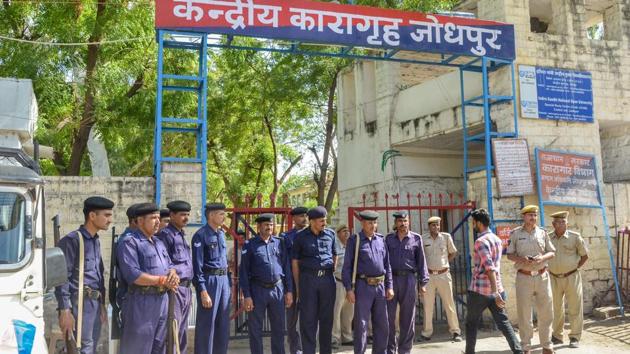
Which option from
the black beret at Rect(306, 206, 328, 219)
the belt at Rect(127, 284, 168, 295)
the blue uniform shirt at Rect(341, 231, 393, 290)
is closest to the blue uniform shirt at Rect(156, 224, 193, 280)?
the belt at Rect(127, 284, 168, 295)

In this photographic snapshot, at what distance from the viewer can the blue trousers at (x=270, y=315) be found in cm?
635

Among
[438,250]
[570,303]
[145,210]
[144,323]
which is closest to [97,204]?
[145,210]

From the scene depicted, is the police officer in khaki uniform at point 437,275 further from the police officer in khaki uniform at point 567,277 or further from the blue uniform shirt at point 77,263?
the blue uniform shirt at point 77,263

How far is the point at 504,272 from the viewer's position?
9023 mm

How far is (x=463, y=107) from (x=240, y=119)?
35.1ft

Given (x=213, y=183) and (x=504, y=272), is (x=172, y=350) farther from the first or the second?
(x=213, y=183)

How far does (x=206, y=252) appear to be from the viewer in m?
6.16

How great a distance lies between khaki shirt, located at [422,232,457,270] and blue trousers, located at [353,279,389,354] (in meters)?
2.05

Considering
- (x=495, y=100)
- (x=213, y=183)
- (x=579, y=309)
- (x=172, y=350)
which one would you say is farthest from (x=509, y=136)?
(x=213, y=183)

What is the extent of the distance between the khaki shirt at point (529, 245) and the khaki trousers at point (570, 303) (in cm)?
103

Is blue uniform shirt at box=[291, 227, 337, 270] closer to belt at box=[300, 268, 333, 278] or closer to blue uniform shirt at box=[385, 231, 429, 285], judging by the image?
belt at box=[300, 268, 333, 278]

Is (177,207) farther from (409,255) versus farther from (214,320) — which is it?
(409,255)

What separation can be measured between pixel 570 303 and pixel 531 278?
1.29 metres

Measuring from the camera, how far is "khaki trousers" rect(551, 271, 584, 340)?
7.85 m
